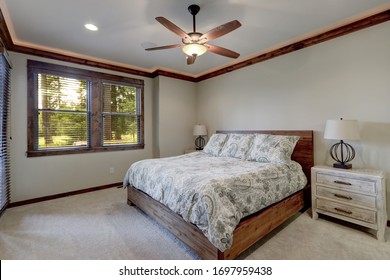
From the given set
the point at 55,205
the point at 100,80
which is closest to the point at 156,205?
the point at 55,205

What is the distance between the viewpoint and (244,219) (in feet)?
5.96

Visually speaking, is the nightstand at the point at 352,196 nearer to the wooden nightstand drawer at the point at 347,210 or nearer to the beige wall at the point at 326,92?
the wooden nightstand drawer at the point at 347,210

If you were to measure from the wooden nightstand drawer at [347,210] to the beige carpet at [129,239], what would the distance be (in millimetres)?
184

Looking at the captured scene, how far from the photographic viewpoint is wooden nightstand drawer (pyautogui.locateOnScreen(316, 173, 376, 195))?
6.82 feet

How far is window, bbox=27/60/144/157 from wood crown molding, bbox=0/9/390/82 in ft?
0.56

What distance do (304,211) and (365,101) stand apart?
1.66 meters

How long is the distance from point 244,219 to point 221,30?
74.0 inches

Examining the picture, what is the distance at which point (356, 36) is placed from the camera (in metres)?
2.50

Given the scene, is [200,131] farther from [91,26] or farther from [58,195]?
[58,195]

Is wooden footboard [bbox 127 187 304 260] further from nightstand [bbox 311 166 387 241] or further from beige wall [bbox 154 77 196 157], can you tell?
beige wall [bbox 154 77 196 157]

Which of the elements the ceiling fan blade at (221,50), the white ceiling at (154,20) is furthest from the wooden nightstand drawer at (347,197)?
the white ceiling at (154,20)

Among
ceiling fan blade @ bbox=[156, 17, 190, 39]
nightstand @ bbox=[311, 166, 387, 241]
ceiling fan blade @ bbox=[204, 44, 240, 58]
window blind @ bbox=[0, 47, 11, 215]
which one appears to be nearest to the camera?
ceiling fan blade @ bbox=[156, 17, 190, 39]

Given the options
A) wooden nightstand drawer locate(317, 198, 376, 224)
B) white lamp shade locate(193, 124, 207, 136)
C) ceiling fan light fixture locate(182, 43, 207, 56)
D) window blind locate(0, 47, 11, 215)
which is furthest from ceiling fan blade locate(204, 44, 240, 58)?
window blind locate(0, 47, 11, 215)

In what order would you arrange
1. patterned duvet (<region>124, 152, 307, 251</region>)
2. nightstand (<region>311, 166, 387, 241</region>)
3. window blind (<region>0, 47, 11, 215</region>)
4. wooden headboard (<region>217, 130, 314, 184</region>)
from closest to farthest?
patterned duvet (<region>124, 152, 307, 251</region>) → nightstand (<region>311, 166, 387, 241</region>) → window blind (<region>0, 47, 11, 215</region>) → wooden headboard (<region>217, 130, 314, 184</region>)
